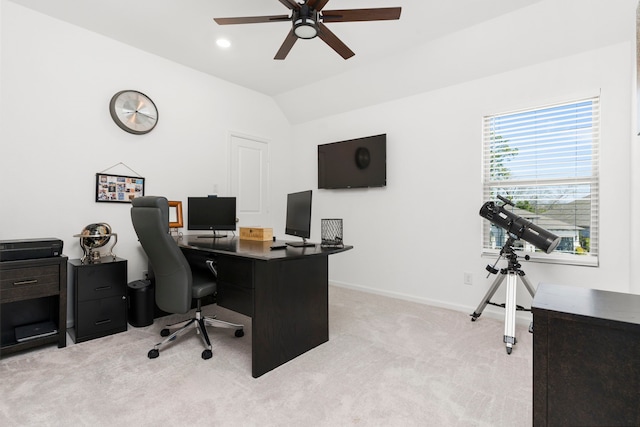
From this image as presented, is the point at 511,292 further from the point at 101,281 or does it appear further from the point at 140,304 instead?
the point at 101,281

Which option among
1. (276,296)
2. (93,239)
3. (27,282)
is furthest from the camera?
(93,239)

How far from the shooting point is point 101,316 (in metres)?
2.71

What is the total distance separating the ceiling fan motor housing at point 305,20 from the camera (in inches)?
84.5

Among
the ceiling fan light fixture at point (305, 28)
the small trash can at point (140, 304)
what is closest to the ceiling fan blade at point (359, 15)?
the ceiling fan light fixture at point (305, 28)

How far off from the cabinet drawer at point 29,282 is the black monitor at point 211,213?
4.32ft

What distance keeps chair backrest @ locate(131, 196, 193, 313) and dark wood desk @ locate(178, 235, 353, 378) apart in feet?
0.78

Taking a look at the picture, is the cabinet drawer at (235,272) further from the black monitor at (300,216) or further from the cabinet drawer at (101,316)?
the cabinet drawer at (101,316)

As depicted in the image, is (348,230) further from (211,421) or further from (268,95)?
(211,421)

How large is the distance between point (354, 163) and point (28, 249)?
3.52m

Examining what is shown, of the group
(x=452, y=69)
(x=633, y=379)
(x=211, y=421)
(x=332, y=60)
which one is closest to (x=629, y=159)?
(x=452, y=69)

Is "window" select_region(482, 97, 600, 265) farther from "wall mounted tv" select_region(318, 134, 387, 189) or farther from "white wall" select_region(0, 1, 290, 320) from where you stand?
"white wall" select_region(0, 1, 290, 320)

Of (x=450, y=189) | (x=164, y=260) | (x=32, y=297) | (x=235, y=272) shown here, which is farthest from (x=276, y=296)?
(x=450, y=189)

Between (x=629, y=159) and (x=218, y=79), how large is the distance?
→ 14.7ft

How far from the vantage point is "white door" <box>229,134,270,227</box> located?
437 cm
